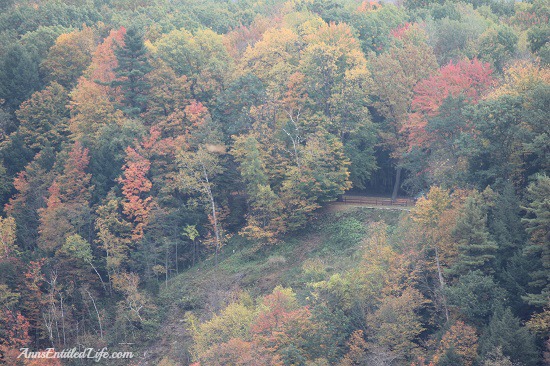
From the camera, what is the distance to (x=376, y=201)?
51.6 metres

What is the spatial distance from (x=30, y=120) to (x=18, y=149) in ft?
11.3

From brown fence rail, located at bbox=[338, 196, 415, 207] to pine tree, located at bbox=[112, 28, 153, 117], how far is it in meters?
19.6

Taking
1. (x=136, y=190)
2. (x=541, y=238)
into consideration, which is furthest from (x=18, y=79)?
(x=541, y=238)

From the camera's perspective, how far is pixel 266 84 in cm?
5541

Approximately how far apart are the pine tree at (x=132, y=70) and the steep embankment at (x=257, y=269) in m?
16.3

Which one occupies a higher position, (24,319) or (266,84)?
(266,84)

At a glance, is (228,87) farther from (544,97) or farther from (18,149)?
(544,97)

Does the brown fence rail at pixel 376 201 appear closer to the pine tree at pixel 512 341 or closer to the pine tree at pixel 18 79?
the pine tree at pixel 512 341

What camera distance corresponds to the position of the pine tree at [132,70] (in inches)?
2287

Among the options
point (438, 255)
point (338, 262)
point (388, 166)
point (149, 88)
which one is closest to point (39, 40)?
point (149, 88)

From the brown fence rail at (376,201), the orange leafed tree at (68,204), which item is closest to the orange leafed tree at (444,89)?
the brown fence rail at (376,201)

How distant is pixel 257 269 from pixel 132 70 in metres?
21.6

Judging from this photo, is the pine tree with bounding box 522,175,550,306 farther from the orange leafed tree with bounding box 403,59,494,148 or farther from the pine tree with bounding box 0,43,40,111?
the pine tree with bounding box 0,43,40,111

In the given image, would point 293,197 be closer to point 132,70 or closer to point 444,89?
point 444,89
